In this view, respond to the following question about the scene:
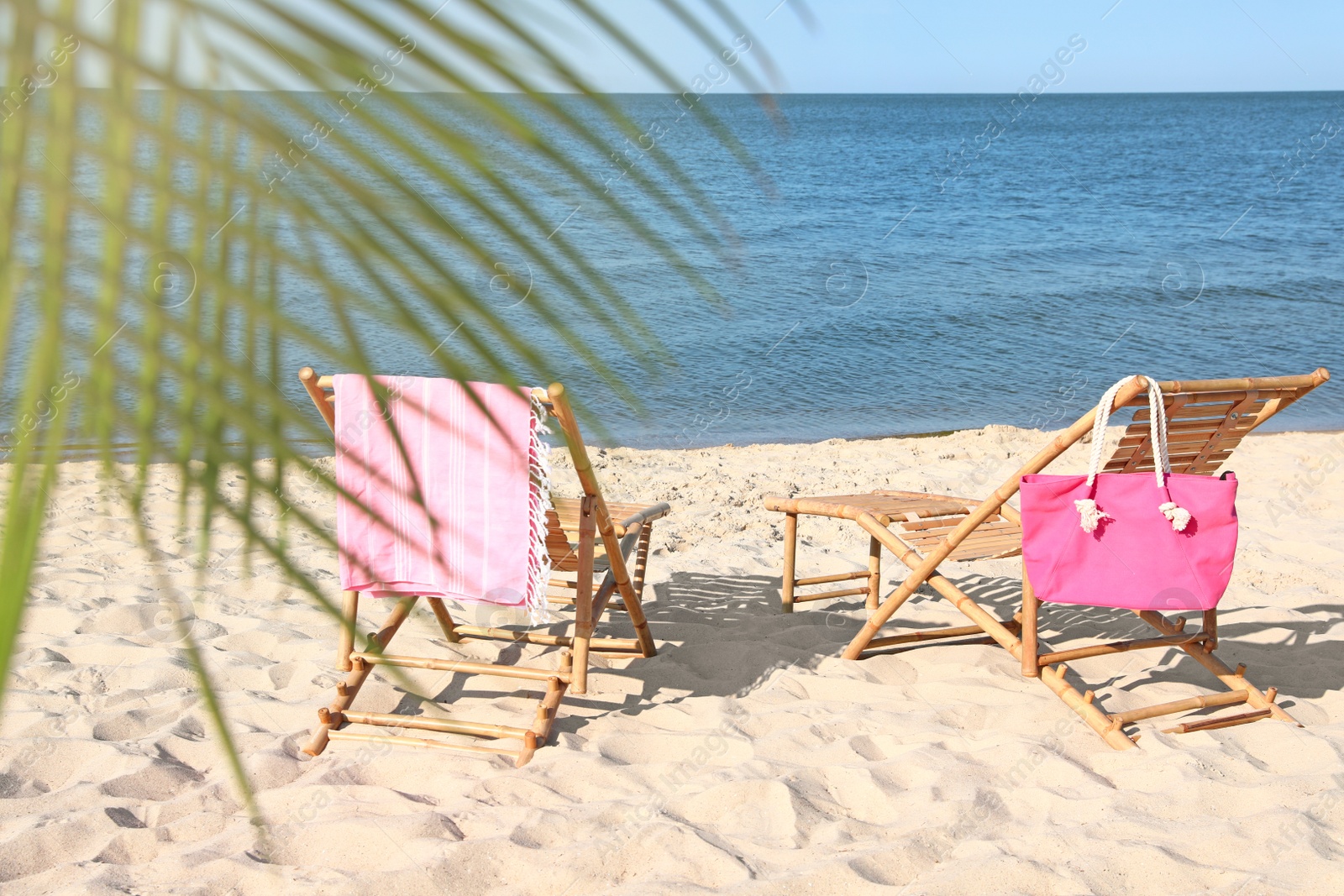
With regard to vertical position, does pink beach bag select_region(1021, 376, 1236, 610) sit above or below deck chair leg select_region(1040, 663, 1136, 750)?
above

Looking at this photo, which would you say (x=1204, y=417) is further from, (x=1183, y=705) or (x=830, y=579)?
(x=830, y=579)

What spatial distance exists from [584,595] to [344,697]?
805mm

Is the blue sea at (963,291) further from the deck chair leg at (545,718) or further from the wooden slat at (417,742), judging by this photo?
the wooden slat at (417,742)

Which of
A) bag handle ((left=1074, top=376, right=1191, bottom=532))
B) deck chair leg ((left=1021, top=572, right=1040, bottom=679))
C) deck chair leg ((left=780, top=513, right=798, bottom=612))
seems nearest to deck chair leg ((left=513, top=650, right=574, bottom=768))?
deck chair leg ((left=780, top=513, right=798, bottom=612))

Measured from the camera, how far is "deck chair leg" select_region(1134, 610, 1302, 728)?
337 cm

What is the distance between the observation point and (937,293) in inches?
658

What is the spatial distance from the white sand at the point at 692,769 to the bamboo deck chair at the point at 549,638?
74 millimetres

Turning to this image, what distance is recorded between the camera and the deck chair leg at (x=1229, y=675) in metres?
3.37

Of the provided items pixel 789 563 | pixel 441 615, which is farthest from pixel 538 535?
pixel 789 563

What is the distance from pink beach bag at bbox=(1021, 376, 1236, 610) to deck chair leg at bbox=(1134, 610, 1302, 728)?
0.27m

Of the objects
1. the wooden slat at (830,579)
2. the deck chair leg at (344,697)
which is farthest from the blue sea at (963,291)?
the wooden slat at (830,579)

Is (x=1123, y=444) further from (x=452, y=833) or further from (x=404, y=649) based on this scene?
(x=404, y=649)

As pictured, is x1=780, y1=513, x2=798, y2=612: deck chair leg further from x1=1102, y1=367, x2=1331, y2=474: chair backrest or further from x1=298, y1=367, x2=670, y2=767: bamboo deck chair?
x1=1102, y1=367, x2=1331, y2=474: chair backrest

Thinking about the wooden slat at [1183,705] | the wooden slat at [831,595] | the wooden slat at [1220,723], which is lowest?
the wooden slat at [1220,723]
